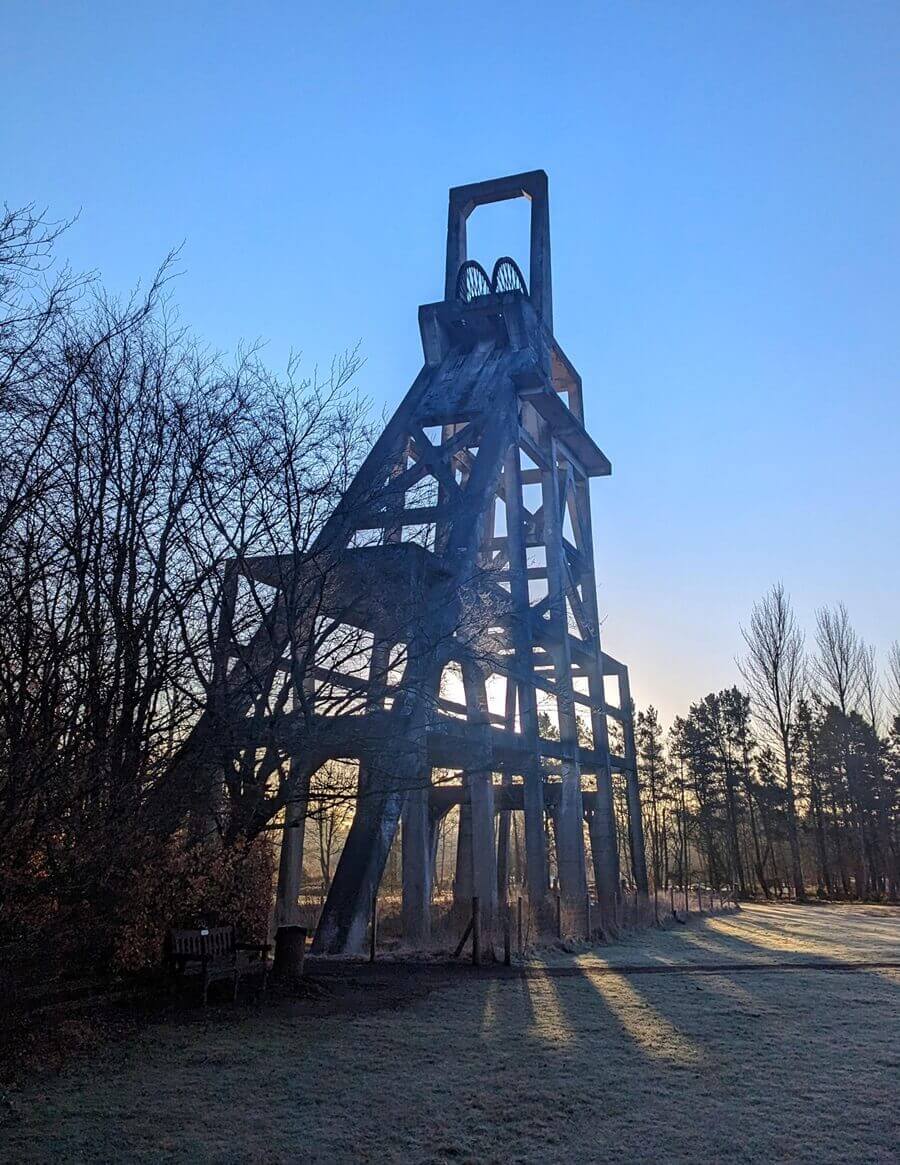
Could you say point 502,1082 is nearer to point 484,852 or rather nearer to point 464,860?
point 484,852

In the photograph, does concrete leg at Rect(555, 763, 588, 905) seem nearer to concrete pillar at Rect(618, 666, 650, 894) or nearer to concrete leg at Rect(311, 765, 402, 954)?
concrete pillar at Rect(618, 666, 650, 894)

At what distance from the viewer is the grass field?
224 inches

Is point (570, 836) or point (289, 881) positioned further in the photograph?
point (570, 836)

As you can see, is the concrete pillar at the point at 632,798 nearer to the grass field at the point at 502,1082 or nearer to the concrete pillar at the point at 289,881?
the concrete pillar at the point at 289,881

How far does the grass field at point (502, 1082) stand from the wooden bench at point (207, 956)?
1.42ft

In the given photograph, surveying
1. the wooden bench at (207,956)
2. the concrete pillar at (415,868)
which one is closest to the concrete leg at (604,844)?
the concrete pillar at (415,868)

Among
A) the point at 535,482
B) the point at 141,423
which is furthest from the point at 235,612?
the point at 535,482

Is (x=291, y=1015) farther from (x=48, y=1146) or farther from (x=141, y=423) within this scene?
(x=141, y=423)

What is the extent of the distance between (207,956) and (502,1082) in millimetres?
4074

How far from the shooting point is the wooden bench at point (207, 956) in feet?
32.1

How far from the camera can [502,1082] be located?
719 centimetres

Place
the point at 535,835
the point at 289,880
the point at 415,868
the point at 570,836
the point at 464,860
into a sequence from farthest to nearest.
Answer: the point at 464,860 → the point at 570,836 → the point at 535,835 → the point at 289,880 → the point at 415,868

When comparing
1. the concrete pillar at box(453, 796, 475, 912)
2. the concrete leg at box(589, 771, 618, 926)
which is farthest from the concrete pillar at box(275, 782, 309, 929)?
the concrete leg at box(589, 771, 618, 926)

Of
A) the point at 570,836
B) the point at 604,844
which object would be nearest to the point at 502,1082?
the point at 570,836
